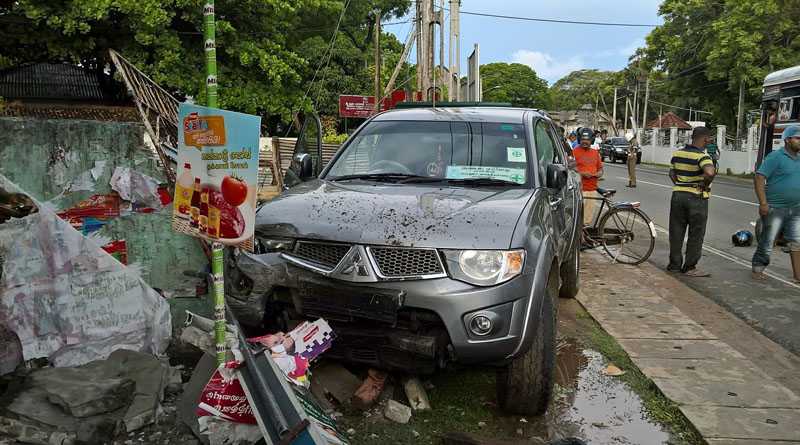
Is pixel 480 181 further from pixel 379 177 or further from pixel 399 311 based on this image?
pixel 399 311

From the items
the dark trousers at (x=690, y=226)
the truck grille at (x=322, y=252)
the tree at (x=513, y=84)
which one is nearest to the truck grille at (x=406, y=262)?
the truck grille at (x=322, y=252)

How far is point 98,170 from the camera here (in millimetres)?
4309

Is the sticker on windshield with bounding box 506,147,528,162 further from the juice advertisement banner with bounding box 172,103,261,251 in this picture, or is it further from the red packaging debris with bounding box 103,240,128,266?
the red packaging debris with bounding box 103,240,128,266

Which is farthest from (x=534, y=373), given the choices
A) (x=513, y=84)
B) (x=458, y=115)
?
(x=513, y=84)

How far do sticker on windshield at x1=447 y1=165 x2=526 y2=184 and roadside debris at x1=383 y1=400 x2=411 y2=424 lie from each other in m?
1.48

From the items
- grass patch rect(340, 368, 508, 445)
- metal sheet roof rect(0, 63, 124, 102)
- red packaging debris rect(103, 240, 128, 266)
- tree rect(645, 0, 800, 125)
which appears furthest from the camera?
tree rect(645, 0, 800, 125)

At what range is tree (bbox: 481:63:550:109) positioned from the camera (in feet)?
322

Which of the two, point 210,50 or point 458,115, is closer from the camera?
point 210,50

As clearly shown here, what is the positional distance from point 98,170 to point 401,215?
2.14 metres

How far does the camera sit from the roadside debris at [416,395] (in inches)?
147

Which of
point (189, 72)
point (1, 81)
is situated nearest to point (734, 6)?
point (189, 72)

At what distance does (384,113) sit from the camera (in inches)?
202

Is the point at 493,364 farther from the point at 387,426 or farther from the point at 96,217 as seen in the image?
the point at 96,217

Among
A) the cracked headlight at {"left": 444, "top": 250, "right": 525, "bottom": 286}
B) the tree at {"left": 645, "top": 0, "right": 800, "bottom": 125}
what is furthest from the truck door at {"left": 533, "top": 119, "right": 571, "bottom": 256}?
the tree at {"left": 645, "top": 0, "right": 800, "bottom": 125}
